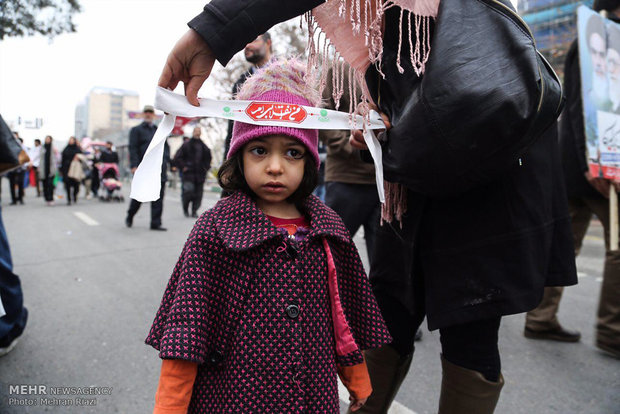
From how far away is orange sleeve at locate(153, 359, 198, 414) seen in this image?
1.13 meters

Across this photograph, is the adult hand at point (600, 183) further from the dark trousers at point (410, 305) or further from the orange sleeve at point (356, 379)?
the orange sleeve at point (356, 379)

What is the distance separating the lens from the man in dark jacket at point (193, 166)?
894 centimetres

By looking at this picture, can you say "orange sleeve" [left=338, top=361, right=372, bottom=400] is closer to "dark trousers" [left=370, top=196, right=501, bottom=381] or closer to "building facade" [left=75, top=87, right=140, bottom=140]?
"dark trousers" [left=370, top=196, right=501, bottom=381]

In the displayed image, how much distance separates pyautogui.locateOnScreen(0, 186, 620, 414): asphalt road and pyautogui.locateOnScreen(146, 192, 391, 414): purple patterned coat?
1072 mm

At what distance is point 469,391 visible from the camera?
4.53ft

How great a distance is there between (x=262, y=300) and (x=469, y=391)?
28.7 inches

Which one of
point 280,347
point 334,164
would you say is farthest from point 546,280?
point 334,164

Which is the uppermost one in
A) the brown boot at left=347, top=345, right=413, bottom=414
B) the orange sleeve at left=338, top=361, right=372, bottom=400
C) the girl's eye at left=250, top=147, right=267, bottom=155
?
the girl's eye at left=250, top=147, right=267, bottom=155

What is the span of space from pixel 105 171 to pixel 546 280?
13.7 metres

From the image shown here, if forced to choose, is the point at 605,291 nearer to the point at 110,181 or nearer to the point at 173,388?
the point at 173,388

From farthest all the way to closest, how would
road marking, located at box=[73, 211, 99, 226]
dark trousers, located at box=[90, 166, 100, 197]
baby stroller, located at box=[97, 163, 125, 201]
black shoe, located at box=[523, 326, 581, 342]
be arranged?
dark trousers, located at box=[90, 166, 100, 197], baby stroller, located at box=[97, 163, 125, 201], road marking, located at box=[73, 211, 99, 226], black shoe, located at box=[523, 326, 581, 342]

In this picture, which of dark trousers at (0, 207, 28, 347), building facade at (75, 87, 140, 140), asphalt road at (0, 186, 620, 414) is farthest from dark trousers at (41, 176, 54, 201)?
building facade at (75, 87, 140, 140)

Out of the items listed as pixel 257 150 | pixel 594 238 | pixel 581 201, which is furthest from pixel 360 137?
pixel 594 238

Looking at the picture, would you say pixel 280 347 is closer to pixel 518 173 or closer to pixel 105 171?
pixel 518 173
